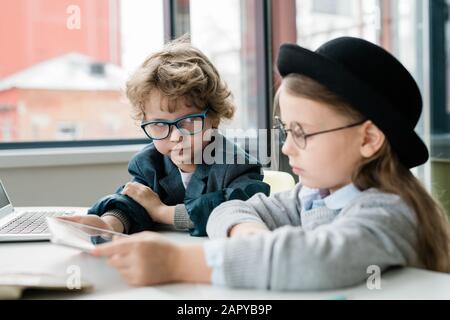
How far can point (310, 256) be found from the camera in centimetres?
68

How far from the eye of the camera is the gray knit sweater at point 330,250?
679 millimetres

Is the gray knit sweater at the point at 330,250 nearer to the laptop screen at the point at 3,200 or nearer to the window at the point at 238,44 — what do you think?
the laptop screen at the point at 3,200

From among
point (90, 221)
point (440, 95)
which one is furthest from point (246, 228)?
point (440, 95)

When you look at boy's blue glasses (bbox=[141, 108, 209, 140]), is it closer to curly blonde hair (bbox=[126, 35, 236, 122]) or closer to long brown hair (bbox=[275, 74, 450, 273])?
curly blonde hair (bbox=[126, 35, 236, 122])

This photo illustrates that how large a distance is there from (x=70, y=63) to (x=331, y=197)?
243 cm

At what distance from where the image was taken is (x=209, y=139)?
1346mm

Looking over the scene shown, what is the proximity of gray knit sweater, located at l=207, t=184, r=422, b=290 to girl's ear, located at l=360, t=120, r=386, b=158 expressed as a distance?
0.08m

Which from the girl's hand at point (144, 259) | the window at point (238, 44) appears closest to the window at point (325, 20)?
the window at point (238, 44)

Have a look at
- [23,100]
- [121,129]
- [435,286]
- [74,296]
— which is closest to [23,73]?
[23,100]

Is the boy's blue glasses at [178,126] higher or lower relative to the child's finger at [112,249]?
higher

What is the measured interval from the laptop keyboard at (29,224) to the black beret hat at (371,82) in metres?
0.72

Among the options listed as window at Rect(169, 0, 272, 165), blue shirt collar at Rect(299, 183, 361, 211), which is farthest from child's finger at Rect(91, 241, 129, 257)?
window at Rect(169, 0, 272, 165)

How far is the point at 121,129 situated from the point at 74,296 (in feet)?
8.19

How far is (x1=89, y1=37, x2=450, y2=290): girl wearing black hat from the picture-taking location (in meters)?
0.69
